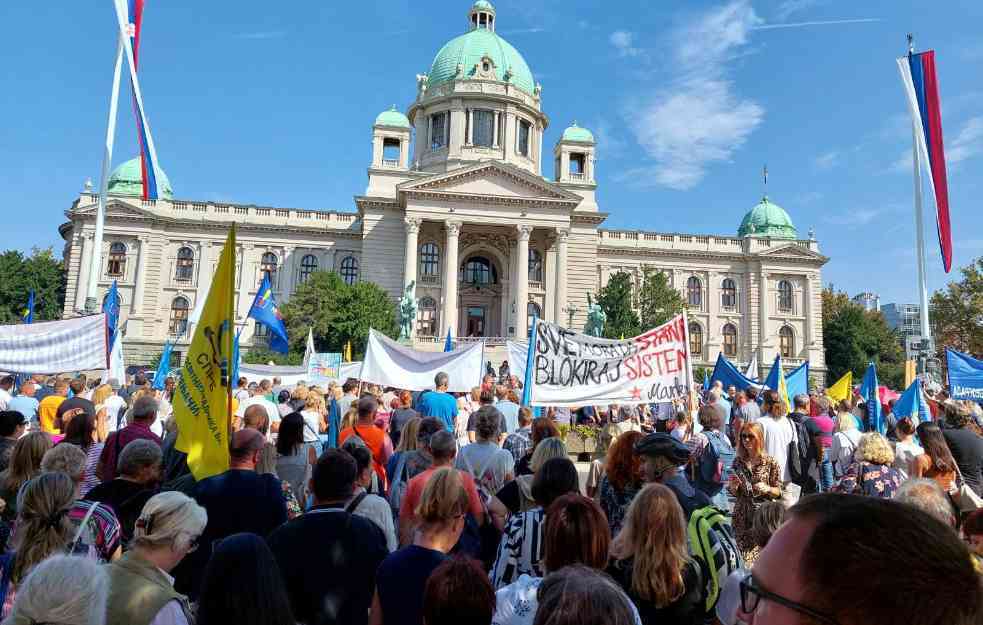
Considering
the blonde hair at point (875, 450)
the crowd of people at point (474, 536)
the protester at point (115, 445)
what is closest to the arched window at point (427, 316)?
the crowd of people at point (474, 536)

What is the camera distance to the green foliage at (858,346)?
5581 cm

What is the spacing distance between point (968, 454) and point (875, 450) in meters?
1.63

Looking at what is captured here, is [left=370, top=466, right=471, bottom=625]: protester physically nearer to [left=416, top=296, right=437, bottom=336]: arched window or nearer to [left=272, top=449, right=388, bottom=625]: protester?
[left=272, top=449, right=388, bottom=625]: protester

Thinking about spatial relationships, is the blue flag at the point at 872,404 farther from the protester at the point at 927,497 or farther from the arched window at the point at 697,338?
the arched window at the point at 697,338

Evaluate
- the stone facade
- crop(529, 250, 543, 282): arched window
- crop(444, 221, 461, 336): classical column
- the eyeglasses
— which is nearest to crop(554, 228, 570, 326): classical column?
the stone facade

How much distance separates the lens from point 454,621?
7.65 feet

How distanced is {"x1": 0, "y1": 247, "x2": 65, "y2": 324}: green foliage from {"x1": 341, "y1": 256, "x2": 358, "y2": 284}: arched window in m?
23.4

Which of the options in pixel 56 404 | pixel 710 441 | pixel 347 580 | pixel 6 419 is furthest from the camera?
pixel 56 404

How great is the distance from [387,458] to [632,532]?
4.10 meters

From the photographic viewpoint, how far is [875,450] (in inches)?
224

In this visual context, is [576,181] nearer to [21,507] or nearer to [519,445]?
[519,445]

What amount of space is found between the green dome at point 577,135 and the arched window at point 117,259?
112 feet

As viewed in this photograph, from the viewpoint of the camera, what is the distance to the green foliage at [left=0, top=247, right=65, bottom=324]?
5119 cm

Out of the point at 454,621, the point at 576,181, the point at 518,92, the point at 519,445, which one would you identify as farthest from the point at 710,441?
the point at 518,92
